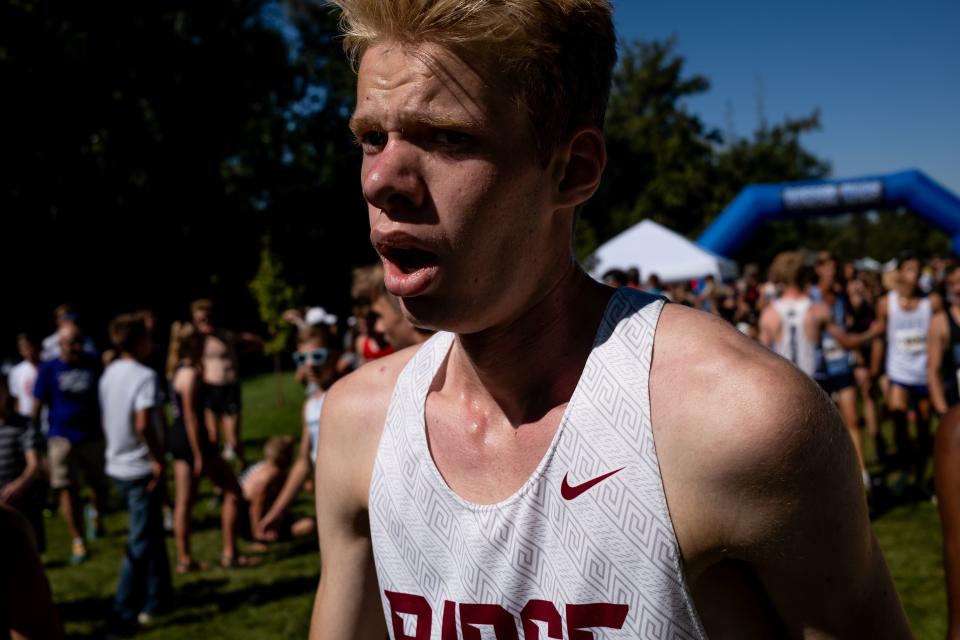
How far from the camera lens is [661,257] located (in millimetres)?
17859

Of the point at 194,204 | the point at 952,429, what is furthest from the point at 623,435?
the point at 194,204

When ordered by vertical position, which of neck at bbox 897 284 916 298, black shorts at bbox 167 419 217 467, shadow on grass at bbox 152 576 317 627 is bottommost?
shadow on grass at bbox 152 576 317 627

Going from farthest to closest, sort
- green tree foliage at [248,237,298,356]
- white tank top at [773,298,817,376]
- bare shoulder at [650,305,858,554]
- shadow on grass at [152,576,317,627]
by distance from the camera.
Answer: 1. green tree foliage at [248,237,298,356]
2. white tank top at [773,298,817,376]
3. shadow on grass at [152,576,317,627]
4. bare shoulder at [650,305,858,554]

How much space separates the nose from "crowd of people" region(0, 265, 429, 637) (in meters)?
3.45

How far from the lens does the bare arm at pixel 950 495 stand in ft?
6.37

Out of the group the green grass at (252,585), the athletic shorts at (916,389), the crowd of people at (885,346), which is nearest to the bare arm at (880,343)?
the crowd of people at (885,346)

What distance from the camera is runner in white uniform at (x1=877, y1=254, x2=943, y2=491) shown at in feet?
26.1

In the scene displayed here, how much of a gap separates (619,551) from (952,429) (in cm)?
121

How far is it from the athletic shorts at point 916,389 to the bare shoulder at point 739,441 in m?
7.78

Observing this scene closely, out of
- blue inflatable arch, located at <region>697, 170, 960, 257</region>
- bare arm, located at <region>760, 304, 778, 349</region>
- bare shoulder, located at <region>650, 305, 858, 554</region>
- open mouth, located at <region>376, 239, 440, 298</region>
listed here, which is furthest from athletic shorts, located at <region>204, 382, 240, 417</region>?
blue inflatable arch, located at <region>697, 170, 960, 257</region>

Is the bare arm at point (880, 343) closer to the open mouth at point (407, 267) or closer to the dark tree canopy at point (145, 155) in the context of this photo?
the open mouth at point (407, 267)

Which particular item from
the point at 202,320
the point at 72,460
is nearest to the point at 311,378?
the point at 72,460

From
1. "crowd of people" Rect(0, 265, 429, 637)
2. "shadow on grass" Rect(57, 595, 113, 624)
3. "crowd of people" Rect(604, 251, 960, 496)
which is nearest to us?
"crowd of people" Rect(0, 265, 429, 637)

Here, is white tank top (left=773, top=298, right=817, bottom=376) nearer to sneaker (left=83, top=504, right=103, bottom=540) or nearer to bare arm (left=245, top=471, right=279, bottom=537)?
bare arm (left=245, top=471, right=279, bottom=537)
